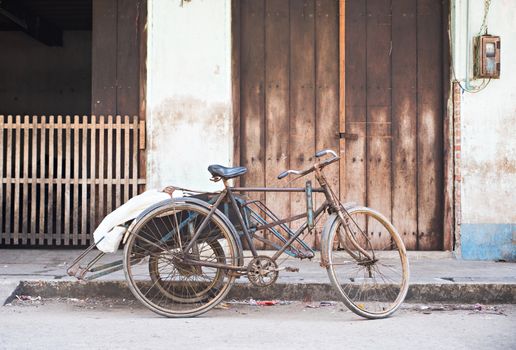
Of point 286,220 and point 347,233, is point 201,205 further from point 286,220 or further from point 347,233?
point 347,233

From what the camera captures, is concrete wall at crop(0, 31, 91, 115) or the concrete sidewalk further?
concrete wall at crop(0, 31, 91, 115)

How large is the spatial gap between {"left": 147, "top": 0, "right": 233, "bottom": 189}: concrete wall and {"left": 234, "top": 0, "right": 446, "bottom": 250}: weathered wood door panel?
290 millimetres

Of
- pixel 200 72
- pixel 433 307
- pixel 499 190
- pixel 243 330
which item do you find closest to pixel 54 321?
pixel 243 330

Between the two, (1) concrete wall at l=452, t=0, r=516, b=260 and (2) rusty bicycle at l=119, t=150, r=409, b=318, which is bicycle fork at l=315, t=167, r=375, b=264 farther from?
(1) concrete wall at l=452, t=0, r=516, b=260

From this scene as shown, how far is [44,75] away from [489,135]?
39.1ft

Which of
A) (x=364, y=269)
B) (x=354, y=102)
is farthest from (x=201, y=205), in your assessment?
(x=354, y=102)

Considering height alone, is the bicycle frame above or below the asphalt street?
above

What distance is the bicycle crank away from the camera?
521 centimetres

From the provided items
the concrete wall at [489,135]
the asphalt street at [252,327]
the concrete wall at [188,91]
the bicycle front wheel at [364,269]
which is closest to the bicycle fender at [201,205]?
the asphalt street at [252,327]

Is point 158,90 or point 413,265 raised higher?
point 158,90

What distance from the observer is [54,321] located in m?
5.01

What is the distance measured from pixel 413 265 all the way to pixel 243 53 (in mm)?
2930

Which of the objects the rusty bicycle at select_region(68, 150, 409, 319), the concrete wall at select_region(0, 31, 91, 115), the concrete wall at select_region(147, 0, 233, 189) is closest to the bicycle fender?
the rusty bicycle at select_region(68, 150, 409, 319)

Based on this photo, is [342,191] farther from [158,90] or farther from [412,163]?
[158,90]
